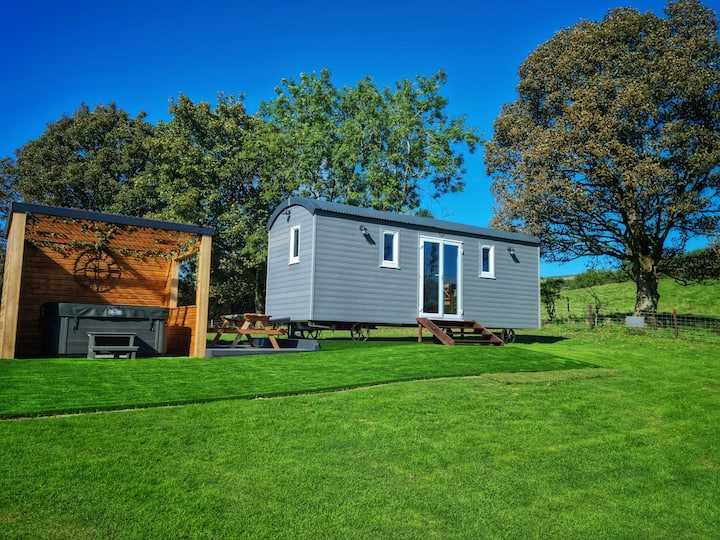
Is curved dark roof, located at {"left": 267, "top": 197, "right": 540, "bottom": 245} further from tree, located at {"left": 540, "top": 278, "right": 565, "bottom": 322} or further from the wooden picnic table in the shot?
tree, located at {"left": 540, "top": 278, "right": 565, "bottom": 322}

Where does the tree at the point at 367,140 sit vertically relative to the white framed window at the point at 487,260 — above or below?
above

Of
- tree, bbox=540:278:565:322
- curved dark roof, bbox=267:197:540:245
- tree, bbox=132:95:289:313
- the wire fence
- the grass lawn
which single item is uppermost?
tree, bbox=132:95:289:313

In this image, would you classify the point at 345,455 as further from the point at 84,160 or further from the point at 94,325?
the point at 84,160

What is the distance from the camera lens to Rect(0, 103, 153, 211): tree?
31.4m

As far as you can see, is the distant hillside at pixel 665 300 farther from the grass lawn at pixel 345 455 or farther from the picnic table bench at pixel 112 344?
the picnic table bench at pixel 112 344

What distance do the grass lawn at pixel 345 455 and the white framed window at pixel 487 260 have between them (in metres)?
7.94

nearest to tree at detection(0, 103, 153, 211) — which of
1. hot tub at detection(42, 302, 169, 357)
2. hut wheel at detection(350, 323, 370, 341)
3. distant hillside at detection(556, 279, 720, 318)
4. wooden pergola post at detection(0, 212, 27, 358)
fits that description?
hut wheel at detection(350, 323, 370, 341)

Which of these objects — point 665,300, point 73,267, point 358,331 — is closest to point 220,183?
point 358,331

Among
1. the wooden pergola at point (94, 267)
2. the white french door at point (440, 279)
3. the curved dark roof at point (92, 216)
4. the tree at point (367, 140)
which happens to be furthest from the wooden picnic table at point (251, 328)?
the tree at point (367, 140)

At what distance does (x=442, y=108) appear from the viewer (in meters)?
31.6

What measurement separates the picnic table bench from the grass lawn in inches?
40.0

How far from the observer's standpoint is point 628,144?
21.9m

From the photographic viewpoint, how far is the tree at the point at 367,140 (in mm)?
28516

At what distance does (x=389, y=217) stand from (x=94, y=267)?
7.25 m
